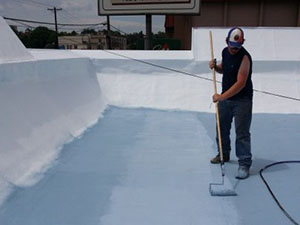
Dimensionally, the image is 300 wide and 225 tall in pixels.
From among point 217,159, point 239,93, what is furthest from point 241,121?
point 217,159

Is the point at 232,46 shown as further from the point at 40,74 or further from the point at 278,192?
the point at 40,74

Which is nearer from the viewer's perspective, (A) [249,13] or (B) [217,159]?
(B) [217,159]

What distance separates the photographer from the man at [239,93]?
8.69ft

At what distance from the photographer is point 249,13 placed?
10.9 m

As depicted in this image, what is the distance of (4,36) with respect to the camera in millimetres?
3920

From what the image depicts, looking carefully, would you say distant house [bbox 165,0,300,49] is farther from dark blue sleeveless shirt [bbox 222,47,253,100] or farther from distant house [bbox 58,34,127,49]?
distant house [bbox 58,34,127,49]

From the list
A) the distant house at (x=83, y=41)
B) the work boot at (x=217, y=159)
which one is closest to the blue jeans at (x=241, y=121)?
the work boot at (x=217, y=159)

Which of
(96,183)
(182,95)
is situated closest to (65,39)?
(182,95)

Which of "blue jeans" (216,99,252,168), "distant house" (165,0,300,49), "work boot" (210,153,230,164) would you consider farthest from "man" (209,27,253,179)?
"distant house" (165,0,300,49)

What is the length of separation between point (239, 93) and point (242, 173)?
728 mm

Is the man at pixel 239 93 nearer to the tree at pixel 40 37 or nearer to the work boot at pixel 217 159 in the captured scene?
the work boot at pixel 217 159

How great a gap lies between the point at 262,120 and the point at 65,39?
40801 millimetres

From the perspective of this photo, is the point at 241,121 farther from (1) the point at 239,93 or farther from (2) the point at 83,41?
(2) the point at 83,41

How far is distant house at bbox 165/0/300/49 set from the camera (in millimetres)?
10805
